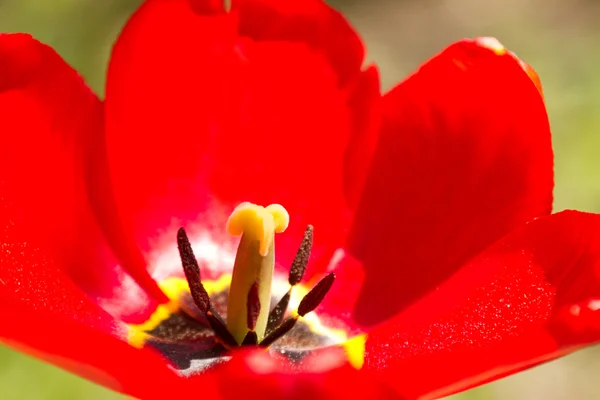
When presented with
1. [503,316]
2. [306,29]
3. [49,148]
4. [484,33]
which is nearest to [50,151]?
[49,148]

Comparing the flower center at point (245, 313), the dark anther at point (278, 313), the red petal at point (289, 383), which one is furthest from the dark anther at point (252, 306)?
the red petal at point (289, 383)

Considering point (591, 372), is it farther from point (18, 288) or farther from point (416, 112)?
point (18, 288)

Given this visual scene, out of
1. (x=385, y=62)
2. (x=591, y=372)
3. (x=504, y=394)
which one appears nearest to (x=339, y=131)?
(x=504, y=394)

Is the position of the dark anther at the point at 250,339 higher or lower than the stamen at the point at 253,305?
lower

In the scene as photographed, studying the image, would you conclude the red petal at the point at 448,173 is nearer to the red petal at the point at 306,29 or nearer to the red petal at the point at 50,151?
the red petal at the point at 306,29

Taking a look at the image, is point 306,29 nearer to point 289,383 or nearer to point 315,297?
point 315,297

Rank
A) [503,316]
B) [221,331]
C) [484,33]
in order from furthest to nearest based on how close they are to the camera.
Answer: [484,33], [221,331], [503,316]
